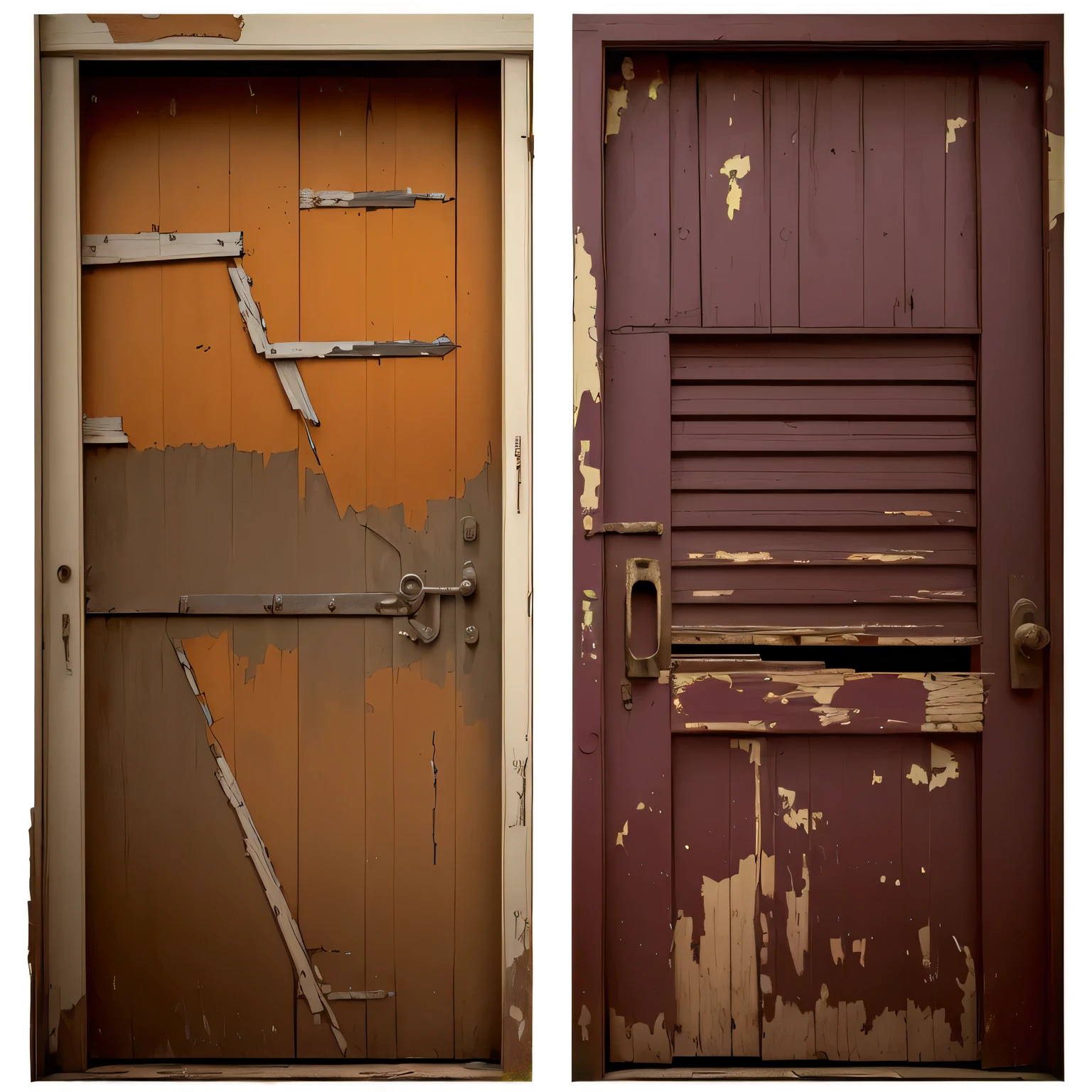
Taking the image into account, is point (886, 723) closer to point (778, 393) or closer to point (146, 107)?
point (778, 393)

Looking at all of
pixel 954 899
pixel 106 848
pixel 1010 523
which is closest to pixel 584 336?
pixel 1010 523

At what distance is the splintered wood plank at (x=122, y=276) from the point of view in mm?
1770

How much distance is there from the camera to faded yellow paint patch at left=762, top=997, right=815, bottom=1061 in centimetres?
168

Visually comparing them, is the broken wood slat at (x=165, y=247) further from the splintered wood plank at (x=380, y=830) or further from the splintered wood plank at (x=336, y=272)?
the splintered wood plank at (x=380, y=830)

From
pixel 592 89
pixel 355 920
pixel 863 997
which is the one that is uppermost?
pixel 592 89

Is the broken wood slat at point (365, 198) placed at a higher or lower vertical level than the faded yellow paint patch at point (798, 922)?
higher

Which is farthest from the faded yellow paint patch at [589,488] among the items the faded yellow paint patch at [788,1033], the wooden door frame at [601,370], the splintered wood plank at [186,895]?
the faded yellow paint patch at [788,1033]

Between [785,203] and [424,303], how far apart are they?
0.91 metres

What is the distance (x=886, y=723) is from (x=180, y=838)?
5.73 feet

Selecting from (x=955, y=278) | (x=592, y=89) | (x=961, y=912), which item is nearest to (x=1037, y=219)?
(x=955, y=278)

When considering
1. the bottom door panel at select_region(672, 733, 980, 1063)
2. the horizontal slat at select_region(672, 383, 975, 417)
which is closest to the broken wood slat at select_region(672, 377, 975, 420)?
the horizontal slat at select_region(672, 383, 975, 417)

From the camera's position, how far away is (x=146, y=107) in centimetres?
177

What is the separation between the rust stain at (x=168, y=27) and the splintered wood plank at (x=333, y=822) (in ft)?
4.61

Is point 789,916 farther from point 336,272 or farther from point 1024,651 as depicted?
point 336,272
